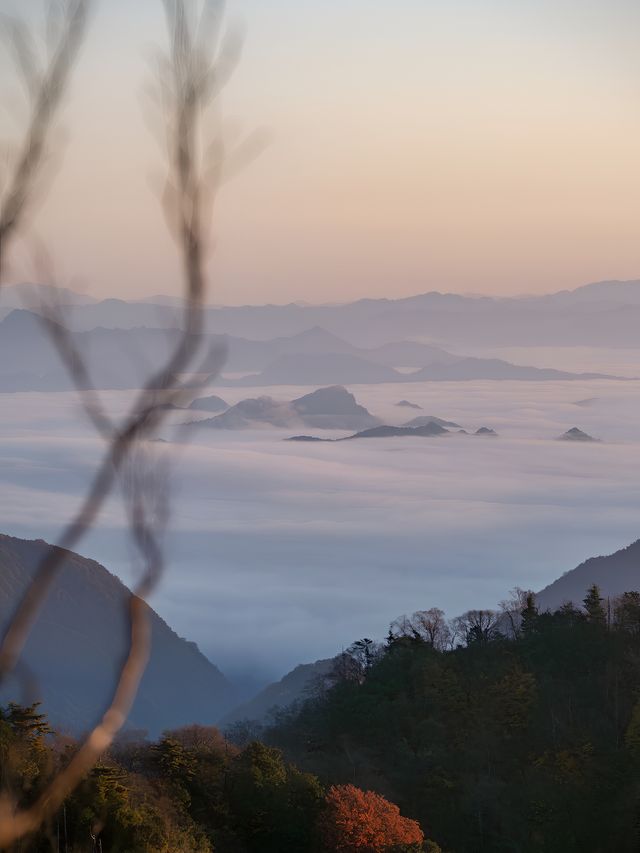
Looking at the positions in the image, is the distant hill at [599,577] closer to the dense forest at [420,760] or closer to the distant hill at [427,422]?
the dense forest at [420,760]

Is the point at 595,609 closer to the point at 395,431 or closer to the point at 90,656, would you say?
the point at 90,656

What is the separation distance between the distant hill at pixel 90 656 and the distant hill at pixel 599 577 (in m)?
33.8

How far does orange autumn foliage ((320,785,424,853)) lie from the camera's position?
28453 millimetres

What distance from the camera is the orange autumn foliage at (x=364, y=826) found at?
28453 mm

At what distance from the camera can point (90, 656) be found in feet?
271

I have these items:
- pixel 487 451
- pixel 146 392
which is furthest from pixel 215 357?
pixel 487 451

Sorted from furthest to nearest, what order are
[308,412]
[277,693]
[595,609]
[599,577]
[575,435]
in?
[575,435] → [308,412] → [599,577] → [277,693] → [595,609]

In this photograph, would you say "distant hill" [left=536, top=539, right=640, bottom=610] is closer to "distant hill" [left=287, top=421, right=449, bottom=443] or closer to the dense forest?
the dense forest

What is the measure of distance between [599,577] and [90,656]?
4322 cm

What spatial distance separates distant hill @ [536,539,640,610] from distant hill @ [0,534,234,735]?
3376 centimetres

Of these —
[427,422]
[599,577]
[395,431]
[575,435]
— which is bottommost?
[599,577]

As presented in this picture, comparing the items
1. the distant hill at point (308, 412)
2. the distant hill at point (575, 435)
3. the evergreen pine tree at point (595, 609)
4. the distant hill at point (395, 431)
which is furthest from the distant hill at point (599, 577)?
the distant hill at point (395, 431)

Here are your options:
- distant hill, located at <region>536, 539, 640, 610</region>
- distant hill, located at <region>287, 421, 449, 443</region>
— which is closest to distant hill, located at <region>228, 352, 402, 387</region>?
distant hill, located at <region>287, 421, 449, 443</region>

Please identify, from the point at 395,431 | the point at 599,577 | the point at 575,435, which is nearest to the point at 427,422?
the point at 395,431
